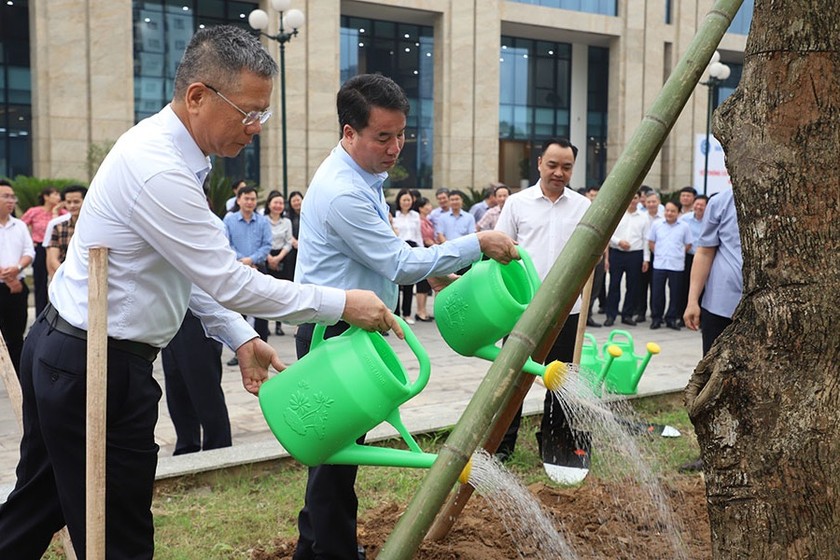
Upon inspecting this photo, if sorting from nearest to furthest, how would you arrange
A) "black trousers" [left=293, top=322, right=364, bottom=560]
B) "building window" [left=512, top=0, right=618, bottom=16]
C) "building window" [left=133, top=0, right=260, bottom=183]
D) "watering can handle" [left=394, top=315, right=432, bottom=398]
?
"watering can handle" [left=394, top=315, right=432, bottom=398] < "black trousers" [left=293, top=322, right=364, bottom=560] < "building window" [left=133, top=0, right=260, bottom=183] < "building window" [left=512, top=0, right=618, bottom=16]

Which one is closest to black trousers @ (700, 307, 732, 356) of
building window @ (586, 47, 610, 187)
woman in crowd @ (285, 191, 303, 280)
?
woman in crowd @ (285, 191, 303, 280)

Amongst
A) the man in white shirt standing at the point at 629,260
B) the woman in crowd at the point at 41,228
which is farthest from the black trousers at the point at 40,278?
the man in white shirt standing at the point at 629,260

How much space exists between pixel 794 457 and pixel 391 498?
8.10ft

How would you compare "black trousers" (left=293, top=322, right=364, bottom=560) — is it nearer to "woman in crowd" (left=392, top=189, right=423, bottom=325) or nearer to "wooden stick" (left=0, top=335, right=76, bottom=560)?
"wooden stick" (left=0, top=335, right=76, bottom=560)

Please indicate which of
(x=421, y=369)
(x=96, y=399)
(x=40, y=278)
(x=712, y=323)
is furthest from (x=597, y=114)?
(x=96, y=399)

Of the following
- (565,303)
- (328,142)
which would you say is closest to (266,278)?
(565,303)

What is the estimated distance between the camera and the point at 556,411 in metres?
4.89

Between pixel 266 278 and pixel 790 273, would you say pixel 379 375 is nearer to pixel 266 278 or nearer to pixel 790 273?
pixel 266 278

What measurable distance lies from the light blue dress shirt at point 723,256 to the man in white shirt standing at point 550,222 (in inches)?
27.7

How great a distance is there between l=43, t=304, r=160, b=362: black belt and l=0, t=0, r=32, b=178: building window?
23845 millimetres

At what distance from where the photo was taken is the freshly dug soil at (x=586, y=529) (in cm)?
353

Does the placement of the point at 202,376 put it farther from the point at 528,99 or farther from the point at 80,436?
the point at 528,99

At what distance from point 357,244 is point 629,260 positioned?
9.94 meters

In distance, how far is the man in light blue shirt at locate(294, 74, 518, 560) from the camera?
3.03m
